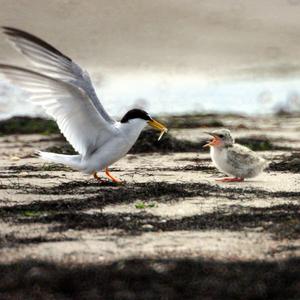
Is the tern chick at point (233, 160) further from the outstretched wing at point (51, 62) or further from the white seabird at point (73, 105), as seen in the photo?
the outstretched wing at point (51, 62)

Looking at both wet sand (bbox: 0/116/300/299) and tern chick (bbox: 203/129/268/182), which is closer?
wet sand (bbox: 0/116/300/299)

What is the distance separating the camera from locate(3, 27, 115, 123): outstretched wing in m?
6.57

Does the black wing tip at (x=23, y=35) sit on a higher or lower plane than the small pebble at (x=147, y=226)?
higher

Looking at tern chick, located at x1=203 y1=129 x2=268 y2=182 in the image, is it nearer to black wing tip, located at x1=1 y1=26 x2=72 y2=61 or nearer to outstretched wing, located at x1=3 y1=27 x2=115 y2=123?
outstretched wing, located at x1=3 y1=27 x2=115 y2=123

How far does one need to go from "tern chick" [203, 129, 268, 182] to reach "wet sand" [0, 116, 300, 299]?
15cm

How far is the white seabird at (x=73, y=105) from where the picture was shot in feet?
21.7

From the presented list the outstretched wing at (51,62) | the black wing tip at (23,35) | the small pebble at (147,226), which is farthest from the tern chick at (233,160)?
the small pebble at (147,226)

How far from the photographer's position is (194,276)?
482 centimetres

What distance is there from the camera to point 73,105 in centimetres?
689

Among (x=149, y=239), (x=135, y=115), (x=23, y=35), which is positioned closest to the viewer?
(x=149, y=239)

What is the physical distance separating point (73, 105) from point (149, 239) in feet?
6.43

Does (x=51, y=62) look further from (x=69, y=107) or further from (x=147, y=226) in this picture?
(x=147, y=226)

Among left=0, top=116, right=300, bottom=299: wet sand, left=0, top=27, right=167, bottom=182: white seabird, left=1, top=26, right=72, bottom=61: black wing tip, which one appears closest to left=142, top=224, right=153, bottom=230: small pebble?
left=0, top=116, right=300, bottom=299: wet sand

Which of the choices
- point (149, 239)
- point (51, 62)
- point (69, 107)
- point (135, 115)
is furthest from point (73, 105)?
point (149, 239)
